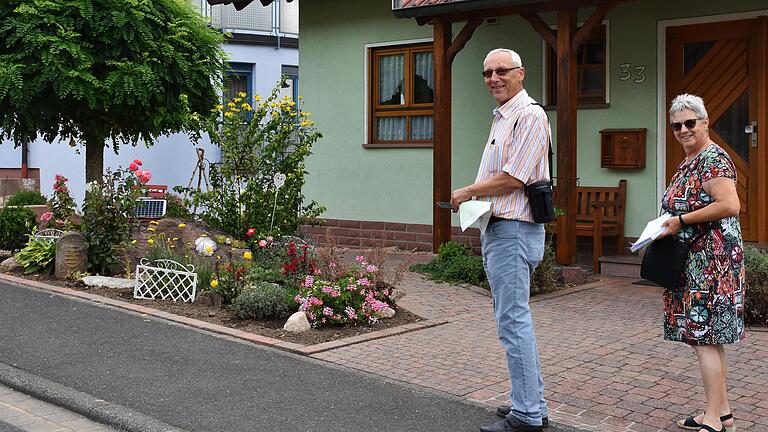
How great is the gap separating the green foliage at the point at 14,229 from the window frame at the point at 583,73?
717 centimetres

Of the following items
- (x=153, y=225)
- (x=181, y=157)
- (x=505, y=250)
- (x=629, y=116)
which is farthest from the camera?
(x=181, y=157)

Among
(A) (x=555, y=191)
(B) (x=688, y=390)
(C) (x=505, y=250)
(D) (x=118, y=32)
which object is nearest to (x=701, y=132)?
(C) (x=505, y=250)

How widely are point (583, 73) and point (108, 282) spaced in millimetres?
6231

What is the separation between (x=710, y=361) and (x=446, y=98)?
7.07 meters

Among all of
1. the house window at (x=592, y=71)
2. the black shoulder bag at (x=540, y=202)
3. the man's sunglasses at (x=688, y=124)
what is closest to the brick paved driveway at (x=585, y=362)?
the black shoulder bag at (x=540, y=202)

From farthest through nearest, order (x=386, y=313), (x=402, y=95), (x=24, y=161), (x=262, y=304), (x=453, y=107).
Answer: (x=24, y=161) < (x=402, y=95) < (x=453, y=107) < (x=386, y=313) < (x=262, y=304)

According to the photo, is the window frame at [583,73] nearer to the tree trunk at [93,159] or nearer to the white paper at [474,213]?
the tree trunk at [93,159]

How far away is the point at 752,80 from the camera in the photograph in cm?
1062

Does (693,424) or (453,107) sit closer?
(693,424)

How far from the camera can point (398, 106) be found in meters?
13.6

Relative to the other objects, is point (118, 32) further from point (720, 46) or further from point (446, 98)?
point (720, 46)

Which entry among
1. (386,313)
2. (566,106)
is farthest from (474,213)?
(566,106)

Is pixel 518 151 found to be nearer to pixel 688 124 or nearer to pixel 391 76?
pixel 688 124

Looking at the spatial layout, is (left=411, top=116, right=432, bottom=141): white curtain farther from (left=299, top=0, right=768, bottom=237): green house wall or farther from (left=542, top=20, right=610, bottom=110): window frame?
(left=542, top=20, right=610, bottom=110): window frame
